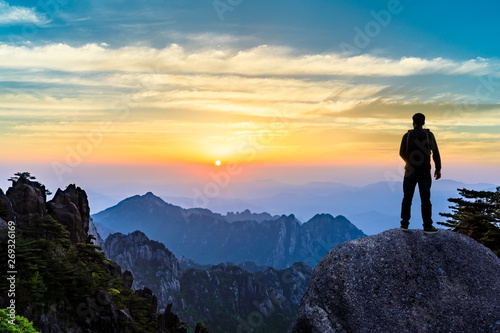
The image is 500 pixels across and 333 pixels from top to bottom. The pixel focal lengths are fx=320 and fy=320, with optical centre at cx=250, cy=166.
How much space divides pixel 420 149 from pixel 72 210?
43842mm

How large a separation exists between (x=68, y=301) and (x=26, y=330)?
1749 centimetres

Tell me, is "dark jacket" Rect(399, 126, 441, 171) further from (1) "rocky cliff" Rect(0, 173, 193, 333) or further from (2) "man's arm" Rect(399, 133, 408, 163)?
(1) "rocky cliff" Rect(0, 173, 193, 333)

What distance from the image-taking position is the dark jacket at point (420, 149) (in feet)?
41.5

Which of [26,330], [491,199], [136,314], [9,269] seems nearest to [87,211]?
[136,314]

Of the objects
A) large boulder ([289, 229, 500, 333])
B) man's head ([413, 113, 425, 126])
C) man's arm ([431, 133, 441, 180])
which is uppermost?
man's head ([413, 113, 425, 126])

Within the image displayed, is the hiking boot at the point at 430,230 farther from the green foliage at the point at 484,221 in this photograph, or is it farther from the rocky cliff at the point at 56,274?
the rocky cliff at the point at 56,274

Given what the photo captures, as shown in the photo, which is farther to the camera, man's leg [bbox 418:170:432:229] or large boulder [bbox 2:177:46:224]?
large boulder [bbox 2:177:46:224]

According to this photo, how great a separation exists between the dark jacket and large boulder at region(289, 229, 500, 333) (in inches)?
112

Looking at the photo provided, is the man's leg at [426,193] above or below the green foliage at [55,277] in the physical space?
above

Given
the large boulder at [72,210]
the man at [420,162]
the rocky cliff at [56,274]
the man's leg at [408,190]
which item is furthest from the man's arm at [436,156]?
the large boulder at [72,210]

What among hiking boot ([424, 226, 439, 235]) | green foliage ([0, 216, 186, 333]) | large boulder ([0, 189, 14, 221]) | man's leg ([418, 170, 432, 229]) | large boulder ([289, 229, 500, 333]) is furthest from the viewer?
large boulder ([0, 189, 14, 221])

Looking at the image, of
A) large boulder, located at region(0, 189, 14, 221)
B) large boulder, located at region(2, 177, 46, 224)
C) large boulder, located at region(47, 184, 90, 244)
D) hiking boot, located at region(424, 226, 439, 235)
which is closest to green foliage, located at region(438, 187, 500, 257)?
hiking boot, located at region(424, 226, 439, 235)

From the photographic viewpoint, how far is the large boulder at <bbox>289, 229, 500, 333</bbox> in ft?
35.2

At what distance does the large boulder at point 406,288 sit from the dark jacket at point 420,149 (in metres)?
2.86
